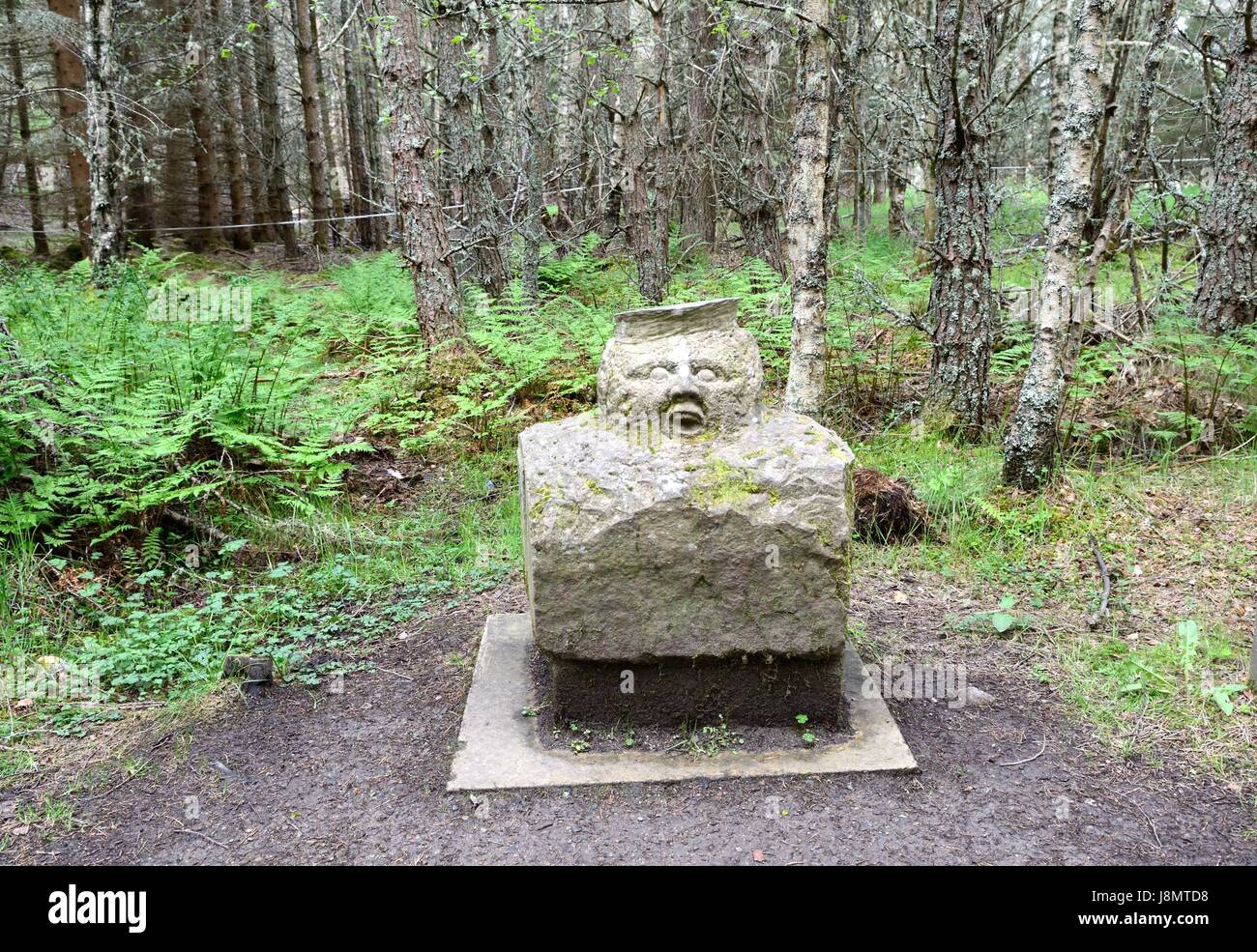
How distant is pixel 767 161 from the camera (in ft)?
33.9

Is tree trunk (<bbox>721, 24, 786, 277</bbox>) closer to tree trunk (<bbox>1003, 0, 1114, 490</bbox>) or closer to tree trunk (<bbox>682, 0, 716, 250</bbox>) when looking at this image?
tree trunk (<bbox>682, 0, 716, 250</bbox>)

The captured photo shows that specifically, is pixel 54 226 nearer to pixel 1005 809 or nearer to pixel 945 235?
pixel 945 235

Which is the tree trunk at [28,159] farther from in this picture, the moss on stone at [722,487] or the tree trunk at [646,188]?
the moss on stone at [722,487]

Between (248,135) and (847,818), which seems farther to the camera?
(248,135)

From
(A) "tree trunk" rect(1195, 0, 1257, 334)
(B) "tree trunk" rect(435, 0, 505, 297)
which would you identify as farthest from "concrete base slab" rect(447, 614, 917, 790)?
(B) "tree trunk" rect(435, 0, 505, 297)

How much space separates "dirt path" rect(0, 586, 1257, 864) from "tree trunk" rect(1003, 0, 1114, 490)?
229 centimetres

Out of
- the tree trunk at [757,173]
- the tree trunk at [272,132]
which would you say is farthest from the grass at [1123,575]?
the tree trunk at [272,132]

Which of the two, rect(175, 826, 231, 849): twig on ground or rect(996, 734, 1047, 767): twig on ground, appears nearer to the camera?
rect(175, 826, 231, 849): twig on ground

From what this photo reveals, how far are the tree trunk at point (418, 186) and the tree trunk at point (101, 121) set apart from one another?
3.82 metres

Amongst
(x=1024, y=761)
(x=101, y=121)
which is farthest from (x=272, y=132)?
(x=1024, y=761)

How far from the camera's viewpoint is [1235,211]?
7305mm

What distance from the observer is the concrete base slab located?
3578 mm
